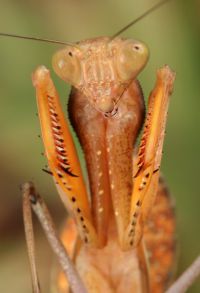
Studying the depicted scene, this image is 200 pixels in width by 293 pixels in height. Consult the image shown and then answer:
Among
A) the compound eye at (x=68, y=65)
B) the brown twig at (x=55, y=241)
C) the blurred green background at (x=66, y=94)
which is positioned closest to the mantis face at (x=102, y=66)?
the compound eye at (x=68, y=65)

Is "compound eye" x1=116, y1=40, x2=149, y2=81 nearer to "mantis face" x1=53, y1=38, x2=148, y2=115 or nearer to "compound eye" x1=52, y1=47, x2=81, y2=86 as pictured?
"mantis face" x1=53, y1=38, x2=148, y2=115

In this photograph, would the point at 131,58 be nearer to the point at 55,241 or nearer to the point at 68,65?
the point at 68,65

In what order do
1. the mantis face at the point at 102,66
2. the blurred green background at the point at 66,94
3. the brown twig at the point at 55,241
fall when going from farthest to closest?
the blurred green background at the point at 66,94
the brown twig at the point at 55,241
the mantis face at the point at 102,66

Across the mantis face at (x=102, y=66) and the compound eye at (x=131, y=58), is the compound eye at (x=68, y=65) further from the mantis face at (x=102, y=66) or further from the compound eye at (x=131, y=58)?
the compound eye at (x=131, y=58)

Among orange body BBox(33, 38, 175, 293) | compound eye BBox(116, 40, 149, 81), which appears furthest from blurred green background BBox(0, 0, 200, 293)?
compound eye BBox(116, 40, 149, 81)

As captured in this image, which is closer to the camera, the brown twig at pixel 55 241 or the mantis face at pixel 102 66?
the mantis face at pixel 102 66

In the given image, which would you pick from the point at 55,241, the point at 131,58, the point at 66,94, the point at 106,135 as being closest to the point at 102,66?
the point at 131,58
